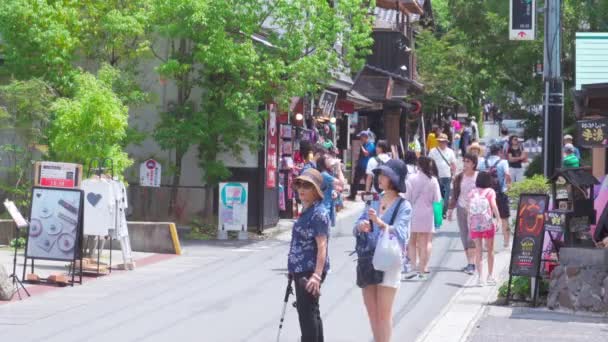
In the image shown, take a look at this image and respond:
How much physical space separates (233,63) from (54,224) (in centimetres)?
703

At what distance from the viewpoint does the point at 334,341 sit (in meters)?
11.1

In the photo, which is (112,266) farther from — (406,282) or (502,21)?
(502,21)

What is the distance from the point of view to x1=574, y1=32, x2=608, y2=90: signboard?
18.1m

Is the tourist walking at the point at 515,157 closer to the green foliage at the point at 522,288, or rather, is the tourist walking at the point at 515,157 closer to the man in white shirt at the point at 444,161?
the man in white shirt at the point at 444,161

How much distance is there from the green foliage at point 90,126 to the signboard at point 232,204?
12.7 feet

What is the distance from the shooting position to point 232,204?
71.2 ft

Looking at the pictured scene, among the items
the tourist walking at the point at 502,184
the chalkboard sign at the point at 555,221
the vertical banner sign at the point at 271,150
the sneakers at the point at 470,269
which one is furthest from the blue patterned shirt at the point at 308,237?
the vertical banner sign at the point at 271,150

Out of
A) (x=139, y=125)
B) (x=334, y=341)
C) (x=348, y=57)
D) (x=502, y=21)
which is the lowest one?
(x=334, y=341)

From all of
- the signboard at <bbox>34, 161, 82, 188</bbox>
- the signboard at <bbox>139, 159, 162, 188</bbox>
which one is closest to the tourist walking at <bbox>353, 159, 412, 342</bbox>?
the signboard at <bbox>34, 161, 82, 188</bbox>

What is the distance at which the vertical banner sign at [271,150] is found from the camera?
23.6 m

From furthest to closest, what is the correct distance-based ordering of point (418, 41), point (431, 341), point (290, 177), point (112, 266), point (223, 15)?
point (418, 41) < point (290, 177) < point (223, 15) < point (112, 266) < point (431, 341)

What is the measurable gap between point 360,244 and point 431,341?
2.02 meters

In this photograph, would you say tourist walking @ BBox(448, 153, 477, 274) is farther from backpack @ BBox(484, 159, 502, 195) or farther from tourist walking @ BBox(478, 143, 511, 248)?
tourist walking @ BBox(478, 143, 511, 248)

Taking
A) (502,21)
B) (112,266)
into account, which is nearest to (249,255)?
(112,266)
